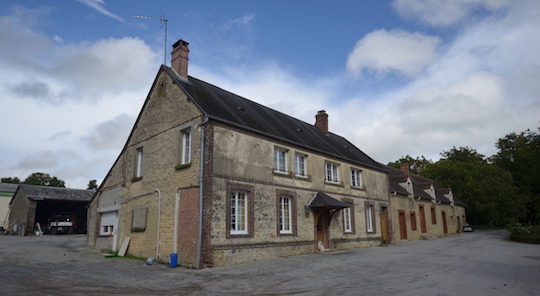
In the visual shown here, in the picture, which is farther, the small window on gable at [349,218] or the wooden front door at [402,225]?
the wooden front door at [402,225]

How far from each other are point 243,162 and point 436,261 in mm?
8052

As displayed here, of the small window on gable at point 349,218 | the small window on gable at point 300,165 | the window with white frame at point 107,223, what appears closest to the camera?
the small window on gable at point 300,165

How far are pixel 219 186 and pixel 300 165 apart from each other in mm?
5624

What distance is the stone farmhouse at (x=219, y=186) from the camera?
12.7 m

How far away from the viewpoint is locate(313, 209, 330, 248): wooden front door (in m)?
17.3

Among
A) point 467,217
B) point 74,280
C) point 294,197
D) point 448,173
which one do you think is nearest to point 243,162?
point 294,197

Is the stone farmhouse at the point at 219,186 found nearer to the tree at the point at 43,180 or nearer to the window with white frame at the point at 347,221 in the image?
the window with white frame at the point at 347,221

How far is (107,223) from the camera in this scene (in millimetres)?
18812

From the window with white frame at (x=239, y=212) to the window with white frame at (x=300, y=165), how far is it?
3849 mm

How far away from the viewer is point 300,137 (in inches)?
726

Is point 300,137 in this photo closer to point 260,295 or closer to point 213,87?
point 213,87

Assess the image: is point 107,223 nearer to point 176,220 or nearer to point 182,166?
point 176,220

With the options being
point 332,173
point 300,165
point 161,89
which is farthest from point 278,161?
point 161,89

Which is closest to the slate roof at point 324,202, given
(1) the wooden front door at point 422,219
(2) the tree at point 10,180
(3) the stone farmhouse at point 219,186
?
(3) the stone farmhouse at point 219,186
